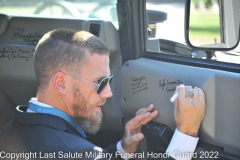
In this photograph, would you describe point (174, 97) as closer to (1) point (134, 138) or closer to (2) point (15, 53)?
(1) point (134, 138)

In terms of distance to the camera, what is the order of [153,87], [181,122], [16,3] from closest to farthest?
[181,122], [153,87], [16,3]

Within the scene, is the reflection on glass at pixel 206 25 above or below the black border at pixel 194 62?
above

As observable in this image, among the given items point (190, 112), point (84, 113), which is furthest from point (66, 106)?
point (190, 112)

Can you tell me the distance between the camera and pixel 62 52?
2012mm

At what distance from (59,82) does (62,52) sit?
0.12m

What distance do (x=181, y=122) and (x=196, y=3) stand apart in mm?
567

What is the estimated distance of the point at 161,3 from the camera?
276cm

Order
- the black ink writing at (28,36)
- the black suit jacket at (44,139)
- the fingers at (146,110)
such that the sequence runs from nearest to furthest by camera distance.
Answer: the black suit jacket at (44,139) < the fingers at (146,110) < the black ink writing at (28,36)

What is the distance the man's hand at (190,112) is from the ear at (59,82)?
0.54 metres

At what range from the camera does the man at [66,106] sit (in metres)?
1.87

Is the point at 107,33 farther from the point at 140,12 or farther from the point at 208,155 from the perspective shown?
the point at 208,155

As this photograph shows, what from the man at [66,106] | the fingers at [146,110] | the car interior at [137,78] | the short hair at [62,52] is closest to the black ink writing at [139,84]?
the car interior at [137,78]

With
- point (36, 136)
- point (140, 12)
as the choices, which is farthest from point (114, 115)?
point (36, 136)

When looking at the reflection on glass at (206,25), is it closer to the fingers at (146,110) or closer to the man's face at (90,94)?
the fingers at (146,110)
